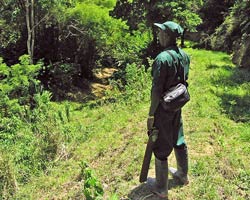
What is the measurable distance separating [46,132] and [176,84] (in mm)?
3436

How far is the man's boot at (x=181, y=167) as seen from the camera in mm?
4621

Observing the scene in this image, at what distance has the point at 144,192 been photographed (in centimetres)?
480

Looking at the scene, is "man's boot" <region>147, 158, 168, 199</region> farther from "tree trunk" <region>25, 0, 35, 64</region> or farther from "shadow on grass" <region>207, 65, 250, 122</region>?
"tree trunk" <region>25, 0, 35, 64</region>

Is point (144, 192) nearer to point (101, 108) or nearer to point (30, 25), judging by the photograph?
point (101, 108)

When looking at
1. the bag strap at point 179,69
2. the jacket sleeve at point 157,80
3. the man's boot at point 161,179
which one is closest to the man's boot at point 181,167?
the man's boot at point 161,179

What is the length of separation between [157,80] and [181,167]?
4.01 feet

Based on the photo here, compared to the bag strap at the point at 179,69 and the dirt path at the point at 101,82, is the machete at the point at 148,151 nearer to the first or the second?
the bag strap at the point at 179,69

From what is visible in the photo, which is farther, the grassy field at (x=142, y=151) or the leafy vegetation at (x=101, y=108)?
the leafy vegetation at (x=101, y=108)

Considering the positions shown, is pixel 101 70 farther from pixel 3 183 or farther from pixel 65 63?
pixel 3 183

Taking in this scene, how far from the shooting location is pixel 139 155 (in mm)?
5848

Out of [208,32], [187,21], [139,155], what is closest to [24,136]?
[139,155]

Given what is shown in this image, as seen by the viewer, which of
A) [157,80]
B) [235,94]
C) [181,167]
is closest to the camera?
[157,80]

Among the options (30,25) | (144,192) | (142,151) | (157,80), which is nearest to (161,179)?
(144,192)

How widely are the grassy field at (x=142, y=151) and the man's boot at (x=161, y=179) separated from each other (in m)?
→ 0.27
